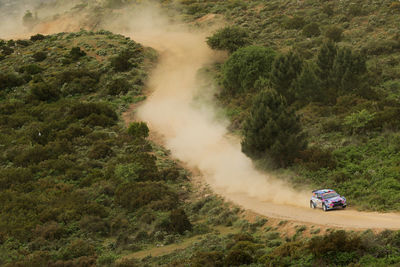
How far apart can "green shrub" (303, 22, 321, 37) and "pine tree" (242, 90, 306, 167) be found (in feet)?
115

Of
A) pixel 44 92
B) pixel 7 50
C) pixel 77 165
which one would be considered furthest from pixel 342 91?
pixel 7 50

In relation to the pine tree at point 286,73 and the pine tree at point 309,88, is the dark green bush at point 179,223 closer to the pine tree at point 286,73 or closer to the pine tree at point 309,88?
the pine tree at point 309,88

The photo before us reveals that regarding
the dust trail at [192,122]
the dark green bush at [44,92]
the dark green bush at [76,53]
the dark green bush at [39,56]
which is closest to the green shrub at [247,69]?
the dust trail at [192,122]

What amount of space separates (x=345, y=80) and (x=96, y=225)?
91.4ft

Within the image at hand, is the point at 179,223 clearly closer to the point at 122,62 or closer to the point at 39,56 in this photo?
the point at 122,62

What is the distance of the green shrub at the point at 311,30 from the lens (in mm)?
73062

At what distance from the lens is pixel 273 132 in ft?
130

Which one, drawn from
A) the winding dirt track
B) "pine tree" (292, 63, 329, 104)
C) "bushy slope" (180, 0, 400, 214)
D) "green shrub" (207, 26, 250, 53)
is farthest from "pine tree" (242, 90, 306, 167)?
"green shrub" (207, 26, 250, 53)

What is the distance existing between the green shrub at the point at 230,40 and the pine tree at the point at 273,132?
30.6 meters

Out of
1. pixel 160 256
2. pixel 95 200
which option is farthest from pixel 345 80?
pixel 160 256

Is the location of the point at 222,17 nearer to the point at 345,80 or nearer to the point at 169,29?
the point at 169,29

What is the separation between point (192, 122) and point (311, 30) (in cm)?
2718

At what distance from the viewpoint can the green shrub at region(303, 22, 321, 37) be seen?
240 feet

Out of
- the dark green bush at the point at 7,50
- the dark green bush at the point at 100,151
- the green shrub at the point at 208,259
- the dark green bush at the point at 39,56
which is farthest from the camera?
the dark green bush at the point at 7,50
